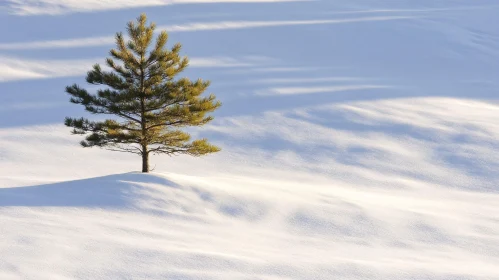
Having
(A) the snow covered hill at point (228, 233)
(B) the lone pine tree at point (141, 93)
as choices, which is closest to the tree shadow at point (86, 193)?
(A) the snow covered hill at point (228, 233)

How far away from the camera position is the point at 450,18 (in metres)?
53.8

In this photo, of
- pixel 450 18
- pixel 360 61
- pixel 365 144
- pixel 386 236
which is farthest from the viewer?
pixel 450 18

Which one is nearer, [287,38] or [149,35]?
[149,35]

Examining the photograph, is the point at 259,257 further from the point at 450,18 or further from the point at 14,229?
the point at 450,18

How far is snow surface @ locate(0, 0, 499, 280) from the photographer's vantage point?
15.4m

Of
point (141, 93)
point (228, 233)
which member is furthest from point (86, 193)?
point (228, 233)

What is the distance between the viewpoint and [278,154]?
102 feet

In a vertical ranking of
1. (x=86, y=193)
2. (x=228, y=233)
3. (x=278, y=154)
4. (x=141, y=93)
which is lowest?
(x=228, y=233)

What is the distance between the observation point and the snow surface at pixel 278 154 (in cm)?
1538

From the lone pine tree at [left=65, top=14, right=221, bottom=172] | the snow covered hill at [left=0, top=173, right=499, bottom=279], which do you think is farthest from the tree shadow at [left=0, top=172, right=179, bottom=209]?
the lone pine tree at [left=65, top=14, right=221, bottom=172]

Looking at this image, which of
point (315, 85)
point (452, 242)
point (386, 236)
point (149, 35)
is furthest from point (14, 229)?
point (315, 85)

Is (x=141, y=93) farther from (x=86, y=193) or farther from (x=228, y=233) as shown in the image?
(x=228, y=233)

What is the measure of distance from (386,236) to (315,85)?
68.6ft

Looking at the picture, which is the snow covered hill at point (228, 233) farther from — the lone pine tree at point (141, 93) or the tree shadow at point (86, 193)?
the lone pine tree at point (141, 93)
